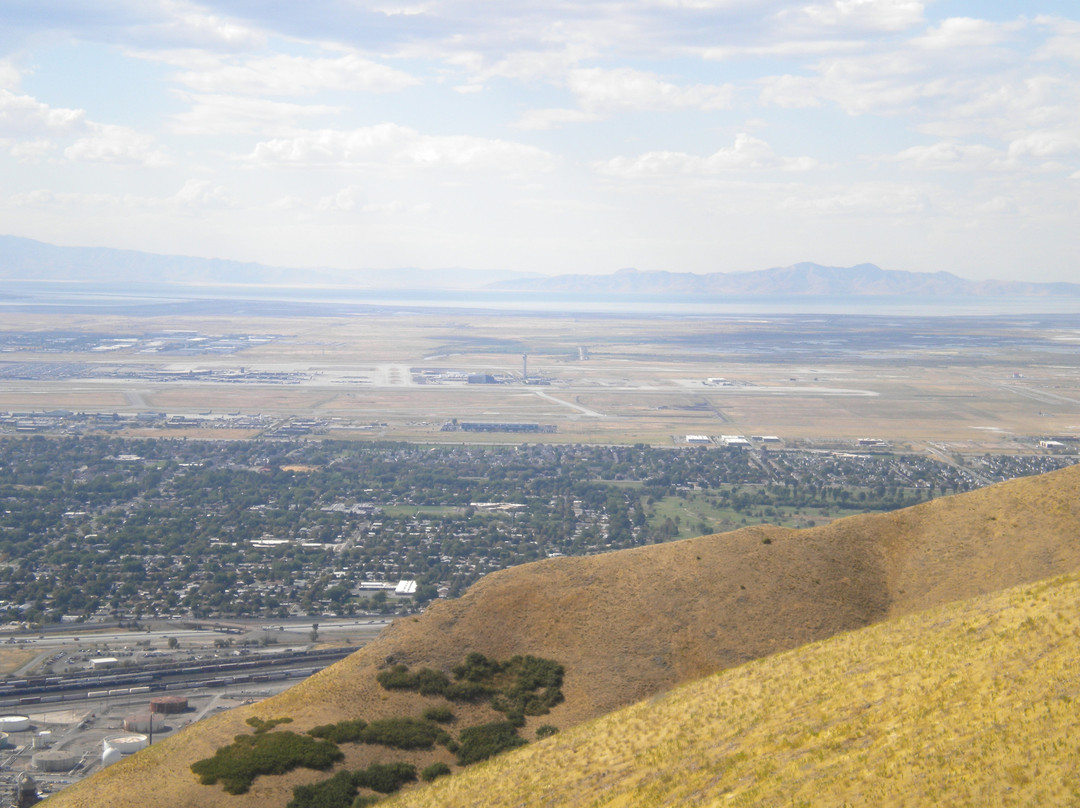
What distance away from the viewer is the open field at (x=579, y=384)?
92.2m

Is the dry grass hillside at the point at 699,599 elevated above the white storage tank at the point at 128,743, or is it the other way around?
the dry grass hillside at the point at 699,599

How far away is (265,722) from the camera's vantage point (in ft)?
75.3

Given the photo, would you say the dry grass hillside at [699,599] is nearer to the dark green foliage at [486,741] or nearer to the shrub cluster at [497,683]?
the shrub cluster at [497,683]

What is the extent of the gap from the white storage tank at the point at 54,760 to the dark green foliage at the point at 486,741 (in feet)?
47.9

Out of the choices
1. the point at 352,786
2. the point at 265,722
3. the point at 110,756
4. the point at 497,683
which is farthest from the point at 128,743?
the point at 352,786

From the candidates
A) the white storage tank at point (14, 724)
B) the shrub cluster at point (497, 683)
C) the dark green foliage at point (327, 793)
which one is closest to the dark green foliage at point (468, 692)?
the shrub cluster at point (497, 683)

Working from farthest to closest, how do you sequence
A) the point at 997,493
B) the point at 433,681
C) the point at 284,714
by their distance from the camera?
the point at 997,493 < the point at 433,681 < the point at 284,714

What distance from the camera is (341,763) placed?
2109cm

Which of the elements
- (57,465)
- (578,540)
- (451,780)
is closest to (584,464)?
(578,540)

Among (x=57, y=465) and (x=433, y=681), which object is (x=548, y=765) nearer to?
(x=433, y=681)

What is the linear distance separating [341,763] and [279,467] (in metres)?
56.2

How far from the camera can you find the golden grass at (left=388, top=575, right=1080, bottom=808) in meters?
13.2

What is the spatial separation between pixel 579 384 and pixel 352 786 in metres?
103

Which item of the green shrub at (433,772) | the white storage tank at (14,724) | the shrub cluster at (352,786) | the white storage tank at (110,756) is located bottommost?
the white storage tank at (14,724)
